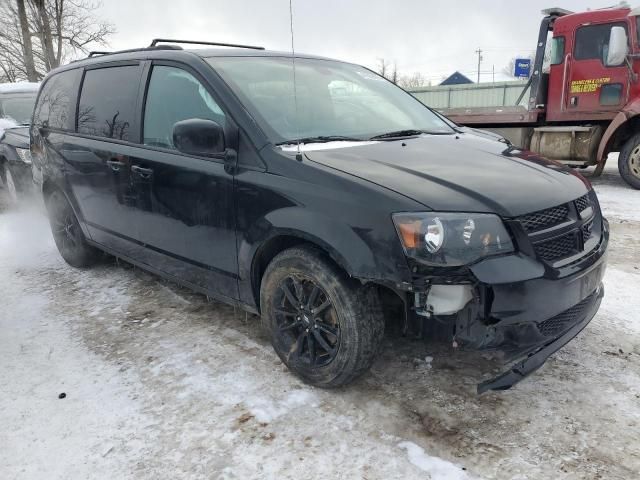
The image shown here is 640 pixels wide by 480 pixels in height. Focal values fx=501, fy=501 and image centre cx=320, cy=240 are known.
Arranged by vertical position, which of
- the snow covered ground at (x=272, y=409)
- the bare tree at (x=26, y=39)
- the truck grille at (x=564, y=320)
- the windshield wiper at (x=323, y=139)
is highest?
the bare tree at (x=26, y=39)

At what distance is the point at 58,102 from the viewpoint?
4.55m

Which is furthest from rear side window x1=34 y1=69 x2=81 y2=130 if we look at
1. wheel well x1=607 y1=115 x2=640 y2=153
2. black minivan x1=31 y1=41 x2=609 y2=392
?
wheel well x1=607 y1=115 x2=640 y2=153

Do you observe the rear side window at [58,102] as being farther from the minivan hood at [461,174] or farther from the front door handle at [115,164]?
the minivan hood at [461,174]

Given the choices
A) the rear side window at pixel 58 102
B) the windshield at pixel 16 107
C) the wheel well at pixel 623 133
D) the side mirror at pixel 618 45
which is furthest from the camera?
the windshield at pixel 16 107

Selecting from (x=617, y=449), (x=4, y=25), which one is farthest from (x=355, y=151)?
(x=4, y=25)

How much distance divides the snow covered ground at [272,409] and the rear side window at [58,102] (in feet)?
5.99

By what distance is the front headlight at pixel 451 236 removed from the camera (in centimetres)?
208

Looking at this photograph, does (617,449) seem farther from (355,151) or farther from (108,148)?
(108,148)

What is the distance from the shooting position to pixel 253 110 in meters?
2.76

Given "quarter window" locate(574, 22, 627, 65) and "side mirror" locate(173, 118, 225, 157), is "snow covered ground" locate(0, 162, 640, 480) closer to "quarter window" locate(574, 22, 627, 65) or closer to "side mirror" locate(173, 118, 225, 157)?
"side mirror" locate(173, 118, 225, 157)

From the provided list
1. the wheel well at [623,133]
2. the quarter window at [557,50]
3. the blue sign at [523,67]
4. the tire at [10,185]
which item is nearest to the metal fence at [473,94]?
the blue sign at [523,67]

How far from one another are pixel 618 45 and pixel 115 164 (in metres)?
7.65

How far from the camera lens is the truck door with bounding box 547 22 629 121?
8148 mm

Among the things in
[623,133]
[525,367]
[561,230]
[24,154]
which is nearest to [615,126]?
[623,133]
